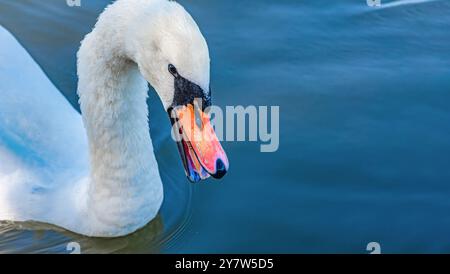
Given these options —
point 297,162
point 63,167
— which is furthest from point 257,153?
point 63,167

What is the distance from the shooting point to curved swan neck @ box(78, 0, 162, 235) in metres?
4.62

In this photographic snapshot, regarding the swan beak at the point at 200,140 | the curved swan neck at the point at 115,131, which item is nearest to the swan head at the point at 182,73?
the swan beak at the point at 200,140

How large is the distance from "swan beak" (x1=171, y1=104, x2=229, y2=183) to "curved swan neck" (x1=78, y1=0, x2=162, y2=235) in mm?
523

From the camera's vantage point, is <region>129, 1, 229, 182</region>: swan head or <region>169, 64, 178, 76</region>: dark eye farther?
<region>169, 64, 178, 76</region>: dark eye

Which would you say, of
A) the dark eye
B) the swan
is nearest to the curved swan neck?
the swan

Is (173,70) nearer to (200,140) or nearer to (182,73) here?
(182,73)

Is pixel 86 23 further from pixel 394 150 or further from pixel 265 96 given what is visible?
pixel 394 150

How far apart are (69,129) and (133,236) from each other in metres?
0.86

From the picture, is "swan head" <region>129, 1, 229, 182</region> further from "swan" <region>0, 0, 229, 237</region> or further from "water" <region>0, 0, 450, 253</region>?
"water" <region>0, 0, 450, 253</region>

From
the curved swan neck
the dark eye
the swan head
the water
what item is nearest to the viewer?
the swan head

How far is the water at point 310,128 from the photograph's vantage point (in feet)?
17.5

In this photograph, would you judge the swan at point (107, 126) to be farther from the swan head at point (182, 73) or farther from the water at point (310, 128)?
the water at point (310, 128)

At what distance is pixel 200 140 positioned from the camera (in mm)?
4266

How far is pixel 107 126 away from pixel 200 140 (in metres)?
0.84
